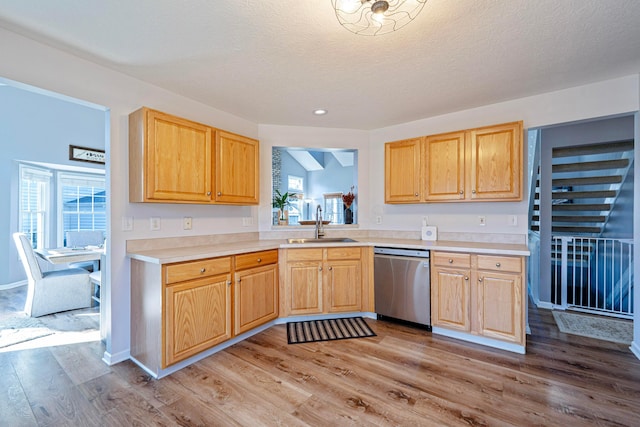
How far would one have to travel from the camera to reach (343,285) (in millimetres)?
3195

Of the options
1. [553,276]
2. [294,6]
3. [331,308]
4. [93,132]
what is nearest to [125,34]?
[294,6]

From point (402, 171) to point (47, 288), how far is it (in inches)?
172

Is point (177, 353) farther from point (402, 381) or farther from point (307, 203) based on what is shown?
point (307, 203)

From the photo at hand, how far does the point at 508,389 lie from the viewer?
1953 millimetres

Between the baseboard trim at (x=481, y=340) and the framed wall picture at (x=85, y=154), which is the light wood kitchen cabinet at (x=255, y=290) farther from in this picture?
the framed wall picture at (x=85, y=154)

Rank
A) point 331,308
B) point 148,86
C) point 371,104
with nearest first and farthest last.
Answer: point 148,86 < point 371,104 < point 331,308

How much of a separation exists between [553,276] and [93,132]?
8.00 metres

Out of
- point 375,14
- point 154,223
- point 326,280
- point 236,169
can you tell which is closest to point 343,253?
point 326,280

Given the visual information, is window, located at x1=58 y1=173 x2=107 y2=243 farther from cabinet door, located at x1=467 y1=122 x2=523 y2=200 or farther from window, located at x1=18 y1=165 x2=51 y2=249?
cabinet door, located at x1=467 y1=122 x2=523 y2=200

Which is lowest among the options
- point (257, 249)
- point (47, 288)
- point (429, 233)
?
point (47, 288)

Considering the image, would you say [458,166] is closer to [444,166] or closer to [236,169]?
[444,166]

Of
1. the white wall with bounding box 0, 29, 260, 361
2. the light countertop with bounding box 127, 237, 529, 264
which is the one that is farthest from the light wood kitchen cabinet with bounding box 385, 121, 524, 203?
the white wall with bounding box 0, 29, 260, 361

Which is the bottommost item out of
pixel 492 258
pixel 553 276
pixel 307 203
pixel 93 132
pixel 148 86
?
pixel 553 276

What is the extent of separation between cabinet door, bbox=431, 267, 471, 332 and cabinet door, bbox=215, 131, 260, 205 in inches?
82.4
